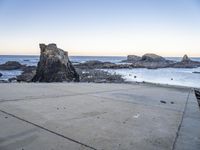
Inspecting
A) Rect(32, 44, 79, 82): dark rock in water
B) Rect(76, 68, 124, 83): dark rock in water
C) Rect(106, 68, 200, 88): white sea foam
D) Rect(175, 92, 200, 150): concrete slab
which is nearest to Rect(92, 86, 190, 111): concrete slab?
Rect(175, 92, 200, 150): concrete slab

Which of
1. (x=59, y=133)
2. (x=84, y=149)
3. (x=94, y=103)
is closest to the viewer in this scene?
(x=84, y=149)

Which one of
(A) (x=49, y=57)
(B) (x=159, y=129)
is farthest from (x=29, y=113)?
(A) (x=49, y=57)

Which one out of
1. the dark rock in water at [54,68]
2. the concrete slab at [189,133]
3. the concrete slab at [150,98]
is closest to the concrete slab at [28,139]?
the concrete slab at [189,133]

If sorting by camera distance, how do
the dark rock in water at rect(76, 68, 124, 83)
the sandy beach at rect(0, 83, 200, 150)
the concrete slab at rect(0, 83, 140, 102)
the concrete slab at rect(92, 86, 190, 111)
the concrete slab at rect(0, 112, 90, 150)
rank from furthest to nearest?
the dark rock in water at rect(76, 68, 124, 83)
the concrete slab at rect(0, 83, 140, 102)
the concrete slab at rect(92, 86, 190, 111)
the sandy beach at rect(0, 83, 200, 150)
the concrete slab at rect(0, 112, 90, 150)

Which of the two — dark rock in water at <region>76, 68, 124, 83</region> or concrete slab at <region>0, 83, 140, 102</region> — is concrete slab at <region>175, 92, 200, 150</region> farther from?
dark rock in water at <region>76, 68, 124, 83</region>

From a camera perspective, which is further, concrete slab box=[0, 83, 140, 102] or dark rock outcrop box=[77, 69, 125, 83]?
dark rock outcrop box=[77, 69, 125, 83]

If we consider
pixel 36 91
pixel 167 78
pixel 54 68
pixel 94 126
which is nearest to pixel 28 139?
pixel 94 126

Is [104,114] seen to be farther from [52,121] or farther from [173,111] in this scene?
[173,111]

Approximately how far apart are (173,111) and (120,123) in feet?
5.28

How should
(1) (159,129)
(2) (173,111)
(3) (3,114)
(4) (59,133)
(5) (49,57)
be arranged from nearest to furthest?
(4) (59,133)
(1) (159,129)
(3) (3,114)
(2) (173,111)
(5) (49,57)

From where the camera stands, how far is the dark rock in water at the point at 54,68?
17625mm

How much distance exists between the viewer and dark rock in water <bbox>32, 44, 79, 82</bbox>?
57.8ft

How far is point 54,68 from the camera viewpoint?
18.1 metres

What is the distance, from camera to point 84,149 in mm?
2557
